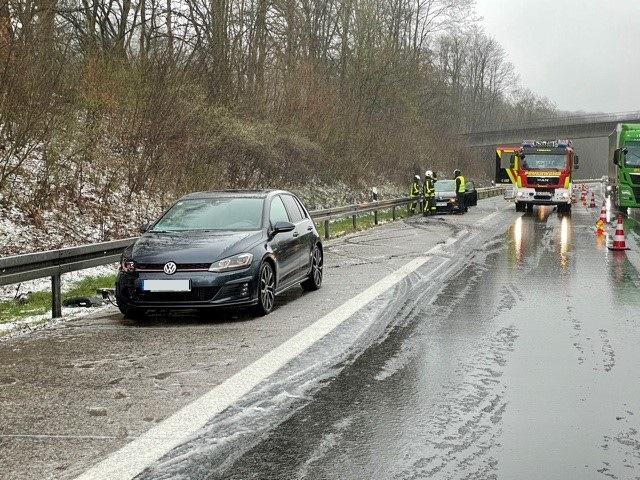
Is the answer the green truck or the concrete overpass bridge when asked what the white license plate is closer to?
the green truck

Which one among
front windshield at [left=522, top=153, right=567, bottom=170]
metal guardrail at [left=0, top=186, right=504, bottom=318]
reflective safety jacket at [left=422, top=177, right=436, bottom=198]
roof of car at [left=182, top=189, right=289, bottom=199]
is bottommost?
metal guardrail at [left=0, top=186, right=504, bottom=318]

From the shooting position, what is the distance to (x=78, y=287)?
499 inches

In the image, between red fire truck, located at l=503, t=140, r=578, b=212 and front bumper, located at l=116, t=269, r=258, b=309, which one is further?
red fire truck, located at l=503, t=140, r=578, b=212

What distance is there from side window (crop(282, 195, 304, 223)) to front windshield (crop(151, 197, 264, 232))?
814mm

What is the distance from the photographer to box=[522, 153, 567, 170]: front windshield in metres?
34.8

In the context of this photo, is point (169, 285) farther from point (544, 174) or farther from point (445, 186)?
point (544, 174)

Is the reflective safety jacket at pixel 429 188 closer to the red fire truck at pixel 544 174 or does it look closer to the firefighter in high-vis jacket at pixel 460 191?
the firefighter in high-vis jacket at pixel 460 191

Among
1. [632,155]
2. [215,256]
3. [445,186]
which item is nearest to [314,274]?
[215,256]

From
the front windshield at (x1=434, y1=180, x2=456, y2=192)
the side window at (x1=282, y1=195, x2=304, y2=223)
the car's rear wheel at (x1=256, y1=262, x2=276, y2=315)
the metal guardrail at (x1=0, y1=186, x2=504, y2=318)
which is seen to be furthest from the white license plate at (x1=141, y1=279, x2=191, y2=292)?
the front windshield at (x1=434, y1=180, x2=456, y2=192)

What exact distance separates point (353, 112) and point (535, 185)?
31.7ft

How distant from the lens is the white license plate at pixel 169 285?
909cm

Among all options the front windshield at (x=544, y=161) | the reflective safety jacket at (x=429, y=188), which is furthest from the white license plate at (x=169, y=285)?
the front windshield at (x=544, y=161)

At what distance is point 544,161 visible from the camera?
115 ft

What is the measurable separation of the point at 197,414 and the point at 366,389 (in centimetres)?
134
